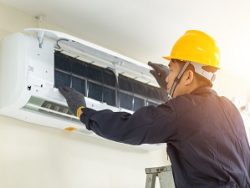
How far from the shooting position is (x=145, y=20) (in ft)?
7.76

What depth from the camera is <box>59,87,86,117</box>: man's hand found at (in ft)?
6.02

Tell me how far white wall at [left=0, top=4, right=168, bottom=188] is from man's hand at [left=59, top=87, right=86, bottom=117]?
330 mm

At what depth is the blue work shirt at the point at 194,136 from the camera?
5.01 feet

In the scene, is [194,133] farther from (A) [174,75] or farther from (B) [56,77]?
(B) [56,77]

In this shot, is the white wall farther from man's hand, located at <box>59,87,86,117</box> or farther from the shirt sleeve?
the shirt sleeve

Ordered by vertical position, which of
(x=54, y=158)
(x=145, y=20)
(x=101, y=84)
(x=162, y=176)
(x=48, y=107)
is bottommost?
(x=162, y=176)

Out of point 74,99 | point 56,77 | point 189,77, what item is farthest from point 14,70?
point 189,77

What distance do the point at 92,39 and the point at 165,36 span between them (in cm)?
47

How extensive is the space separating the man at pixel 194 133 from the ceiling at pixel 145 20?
0.68 metres

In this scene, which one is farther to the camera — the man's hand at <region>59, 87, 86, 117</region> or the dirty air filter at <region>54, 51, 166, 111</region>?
the dirty air filter at <region>54, 51, 166, 111</region>

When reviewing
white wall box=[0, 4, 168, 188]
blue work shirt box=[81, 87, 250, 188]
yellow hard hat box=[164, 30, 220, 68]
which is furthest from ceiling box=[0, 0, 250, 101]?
blue work shirt box=[81, 87, 250, 188]

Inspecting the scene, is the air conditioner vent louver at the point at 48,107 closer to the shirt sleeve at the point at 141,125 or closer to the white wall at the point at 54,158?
the white wall at the point at 54,158

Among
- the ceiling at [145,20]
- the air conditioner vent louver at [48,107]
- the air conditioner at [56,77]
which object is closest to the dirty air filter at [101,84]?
the air conditioner at [56,77]

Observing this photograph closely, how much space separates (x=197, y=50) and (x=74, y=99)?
0.62m
